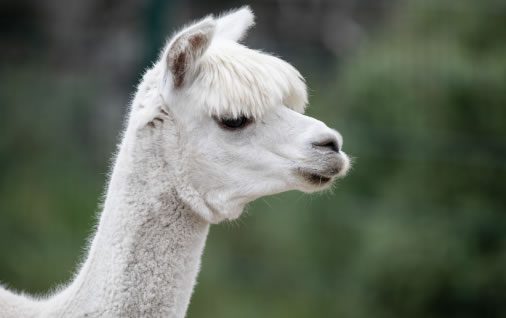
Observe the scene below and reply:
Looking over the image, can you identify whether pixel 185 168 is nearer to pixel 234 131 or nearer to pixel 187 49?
pixel 234 131

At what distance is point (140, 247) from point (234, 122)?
1.93 ft

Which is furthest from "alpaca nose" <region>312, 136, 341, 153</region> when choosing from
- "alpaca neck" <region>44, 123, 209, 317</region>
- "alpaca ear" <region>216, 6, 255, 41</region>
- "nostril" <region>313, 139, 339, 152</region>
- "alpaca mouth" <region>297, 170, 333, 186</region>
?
"alpaca ear" <region>216, 6, 255, 41</region>

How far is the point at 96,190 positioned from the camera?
10.1m

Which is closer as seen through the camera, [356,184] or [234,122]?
[234,122]

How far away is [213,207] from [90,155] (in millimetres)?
6594

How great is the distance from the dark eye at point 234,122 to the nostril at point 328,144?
28 centimetres

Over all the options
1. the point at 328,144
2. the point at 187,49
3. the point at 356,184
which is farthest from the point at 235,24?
the point at 356,184

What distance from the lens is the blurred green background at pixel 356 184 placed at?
900 cm

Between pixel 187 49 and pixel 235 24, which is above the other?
pixel 235 24

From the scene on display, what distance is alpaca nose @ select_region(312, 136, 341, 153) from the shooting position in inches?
151

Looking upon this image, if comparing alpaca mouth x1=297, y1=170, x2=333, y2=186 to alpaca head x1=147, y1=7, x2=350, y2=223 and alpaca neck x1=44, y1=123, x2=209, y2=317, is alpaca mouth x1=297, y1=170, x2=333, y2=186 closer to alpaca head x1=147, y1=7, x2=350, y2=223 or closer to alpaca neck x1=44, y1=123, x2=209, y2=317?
alpaca head x1=147, y1=7, x2=350, y2=223

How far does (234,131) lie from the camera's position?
3.91 meters

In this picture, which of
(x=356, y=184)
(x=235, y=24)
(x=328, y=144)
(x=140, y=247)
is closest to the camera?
(x=140, y=247)

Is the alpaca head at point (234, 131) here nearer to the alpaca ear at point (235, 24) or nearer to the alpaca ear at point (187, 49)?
the alpaca ear at point (187, 49)
